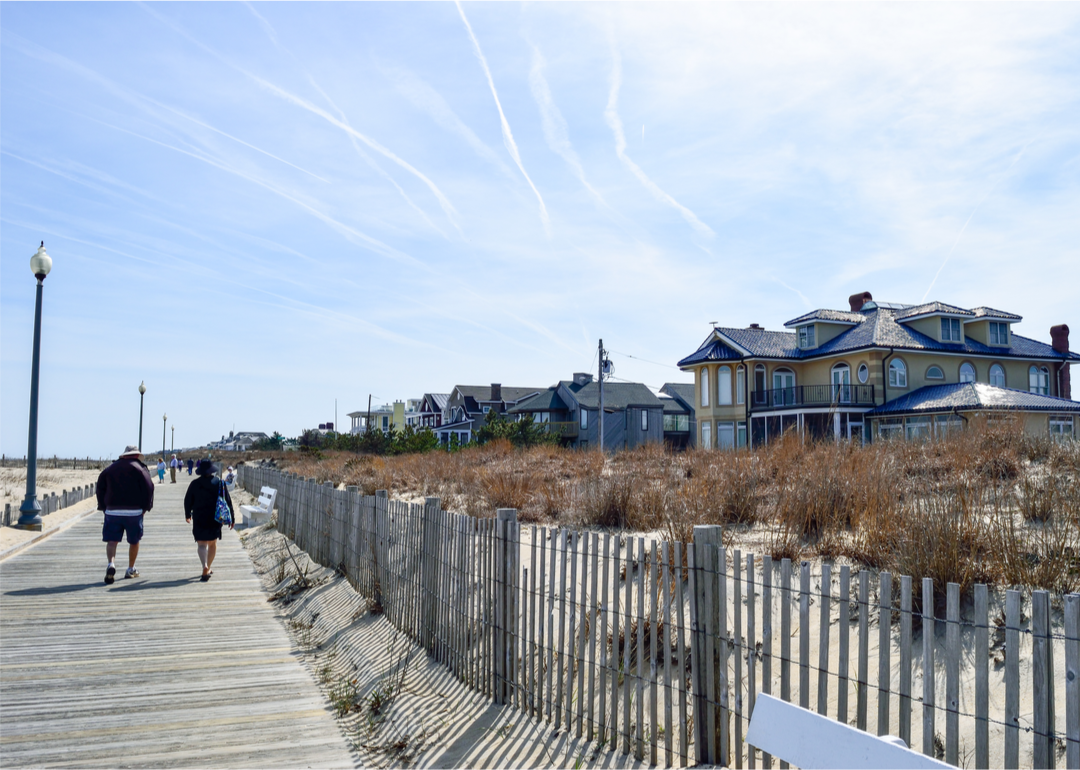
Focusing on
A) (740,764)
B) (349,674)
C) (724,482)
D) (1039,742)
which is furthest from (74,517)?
(1039,742)

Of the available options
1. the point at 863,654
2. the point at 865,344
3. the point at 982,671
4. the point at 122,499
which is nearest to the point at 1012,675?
the point at 982,671

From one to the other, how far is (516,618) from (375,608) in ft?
11.3

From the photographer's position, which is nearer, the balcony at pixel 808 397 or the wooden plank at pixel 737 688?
the wooden plank at pixel 737 688

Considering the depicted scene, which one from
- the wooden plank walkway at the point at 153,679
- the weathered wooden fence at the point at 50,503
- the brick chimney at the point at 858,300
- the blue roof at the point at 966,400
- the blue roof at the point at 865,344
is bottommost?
the wooden plank walkway at the point at 153,679

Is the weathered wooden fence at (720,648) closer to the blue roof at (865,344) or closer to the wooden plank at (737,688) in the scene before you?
the wooden plank at (737,688)

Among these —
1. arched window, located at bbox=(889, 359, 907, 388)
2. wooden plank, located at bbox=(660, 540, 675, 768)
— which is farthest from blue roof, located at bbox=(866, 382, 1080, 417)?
wooden plank, located at bbox=(660, 540, 675, 768)

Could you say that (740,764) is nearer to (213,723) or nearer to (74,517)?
(213,723)

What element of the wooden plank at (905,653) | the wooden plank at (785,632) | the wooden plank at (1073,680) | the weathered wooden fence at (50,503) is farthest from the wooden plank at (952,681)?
the weathered wooden fence at (50,503)

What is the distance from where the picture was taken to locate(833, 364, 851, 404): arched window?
119ft

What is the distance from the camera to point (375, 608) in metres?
8.51

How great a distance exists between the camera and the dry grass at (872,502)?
17.1 feet

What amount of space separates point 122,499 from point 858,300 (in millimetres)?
42256

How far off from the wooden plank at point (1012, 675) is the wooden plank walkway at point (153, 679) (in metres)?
3.90

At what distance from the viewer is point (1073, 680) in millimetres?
2732
